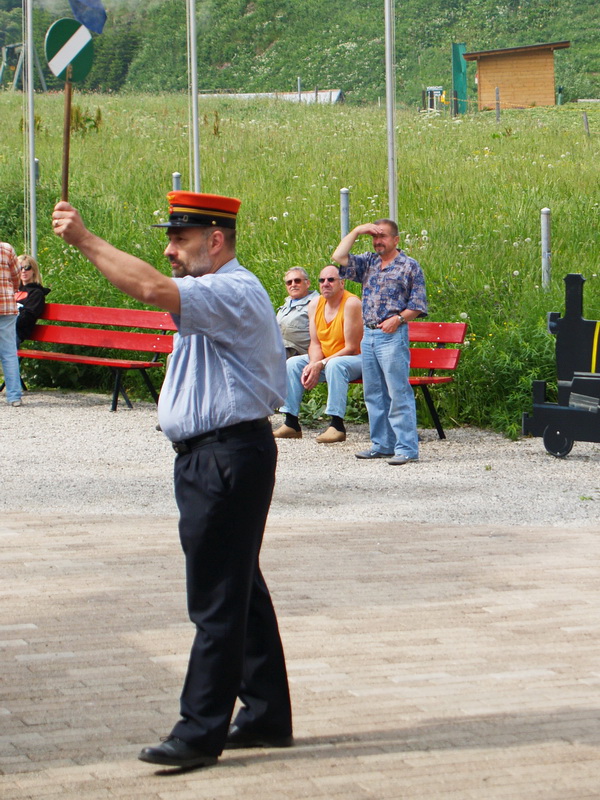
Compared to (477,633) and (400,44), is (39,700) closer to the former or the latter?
(477,633)

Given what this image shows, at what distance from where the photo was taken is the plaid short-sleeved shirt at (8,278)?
12.4 meters

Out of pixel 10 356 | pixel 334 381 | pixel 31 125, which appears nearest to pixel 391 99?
pixel 334 381

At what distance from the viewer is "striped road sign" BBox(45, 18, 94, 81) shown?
14.4ft

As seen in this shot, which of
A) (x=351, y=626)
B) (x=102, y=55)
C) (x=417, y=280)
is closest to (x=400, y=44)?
(x=102, y=55)

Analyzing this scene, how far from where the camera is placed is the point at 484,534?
23.3ft

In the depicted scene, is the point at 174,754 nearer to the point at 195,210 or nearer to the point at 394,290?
the point at 195,210

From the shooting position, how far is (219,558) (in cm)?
387

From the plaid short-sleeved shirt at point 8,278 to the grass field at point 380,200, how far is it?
143 cm

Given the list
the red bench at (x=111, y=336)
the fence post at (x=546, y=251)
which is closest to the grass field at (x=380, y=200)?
the fence post at (x=546, y=251)

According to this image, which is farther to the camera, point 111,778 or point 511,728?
point 511,728

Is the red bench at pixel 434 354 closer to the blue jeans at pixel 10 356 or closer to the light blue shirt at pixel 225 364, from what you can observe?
the blue jeans at pixel 10 356

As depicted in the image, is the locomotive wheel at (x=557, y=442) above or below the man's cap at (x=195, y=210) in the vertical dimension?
below

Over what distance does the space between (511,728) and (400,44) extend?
64.4 metres

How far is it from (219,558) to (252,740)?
630 mm
